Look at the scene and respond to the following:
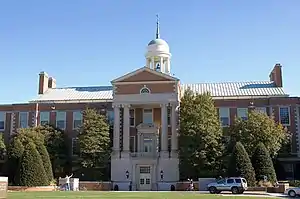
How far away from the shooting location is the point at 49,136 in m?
64.0

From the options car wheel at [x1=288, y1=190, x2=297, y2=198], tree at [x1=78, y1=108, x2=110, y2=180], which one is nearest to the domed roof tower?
tree at [x1=78, y1=108, x2=110, y2=180]

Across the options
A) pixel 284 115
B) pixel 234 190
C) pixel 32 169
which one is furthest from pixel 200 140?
pixel 32 169

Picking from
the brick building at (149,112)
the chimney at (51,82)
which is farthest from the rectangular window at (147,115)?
the chimney at (51,82)

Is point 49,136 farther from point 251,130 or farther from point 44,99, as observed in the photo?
point 251,130

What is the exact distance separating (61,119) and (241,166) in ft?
103

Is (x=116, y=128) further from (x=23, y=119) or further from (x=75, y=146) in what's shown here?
(x=23, y=119)

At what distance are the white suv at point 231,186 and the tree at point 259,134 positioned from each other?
11.2m

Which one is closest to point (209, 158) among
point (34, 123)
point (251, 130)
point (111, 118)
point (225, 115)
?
point (251, 130)

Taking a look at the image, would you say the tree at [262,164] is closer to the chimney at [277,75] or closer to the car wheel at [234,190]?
the car wheel at [234,190]

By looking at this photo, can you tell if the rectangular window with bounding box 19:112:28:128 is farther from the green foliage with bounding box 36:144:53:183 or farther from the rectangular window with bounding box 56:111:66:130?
the green foliage with bounding box 36:144:53:183

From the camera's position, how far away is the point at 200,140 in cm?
5872

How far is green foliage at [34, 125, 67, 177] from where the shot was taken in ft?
208

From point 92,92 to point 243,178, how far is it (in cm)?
3647

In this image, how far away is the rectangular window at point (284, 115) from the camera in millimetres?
65062
